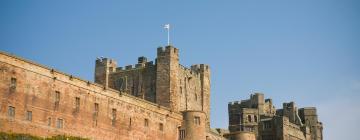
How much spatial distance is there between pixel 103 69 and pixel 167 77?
38.4 ft

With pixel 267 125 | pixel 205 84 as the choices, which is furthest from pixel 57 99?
pixel 267 125

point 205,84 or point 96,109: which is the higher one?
point 205,84

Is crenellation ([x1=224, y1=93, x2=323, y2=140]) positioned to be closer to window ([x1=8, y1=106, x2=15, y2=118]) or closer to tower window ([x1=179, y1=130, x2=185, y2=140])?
tower window ([x1=179, y1=130, x2=185, y2=140])

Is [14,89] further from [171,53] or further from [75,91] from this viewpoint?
[171,53]

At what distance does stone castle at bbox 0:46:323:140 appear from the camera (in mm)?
65938

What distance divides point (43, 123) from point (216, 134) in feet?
122

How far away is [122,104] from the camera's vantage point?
78938mm

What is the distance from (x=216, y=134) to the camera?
9906 centimetres

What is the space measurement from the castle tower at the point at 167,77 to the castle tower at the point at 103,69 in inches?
351

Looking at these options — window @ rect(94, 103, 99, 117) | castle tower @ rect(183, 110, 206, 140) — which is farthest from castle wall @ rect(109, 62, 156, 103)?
window @ rect(94, 103, 99, 117)

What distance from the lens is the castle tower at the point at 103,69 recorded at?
323 feet

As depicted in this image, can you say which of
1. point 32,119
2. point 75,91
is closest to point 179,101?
point 75,91

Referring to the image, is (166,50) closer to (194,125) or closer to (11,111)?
(194,125)

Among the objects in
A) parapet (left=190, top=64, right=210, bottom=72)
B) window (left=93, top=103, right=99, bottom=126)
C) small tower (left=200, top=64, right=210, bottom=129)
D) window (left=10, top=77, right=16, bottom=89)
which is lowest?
window (left=93, top=103, right=99, bottom=126)
